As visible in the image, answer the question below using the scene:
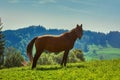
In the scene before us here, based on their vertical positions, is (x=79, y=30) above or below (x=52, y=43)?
above

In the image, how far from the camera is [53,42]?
98.4ft

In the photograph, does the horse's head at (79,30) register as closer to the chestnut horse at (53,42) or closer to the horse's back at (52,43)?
the chestnut horse at (53,42)

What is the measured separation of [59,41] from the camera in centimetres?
3022

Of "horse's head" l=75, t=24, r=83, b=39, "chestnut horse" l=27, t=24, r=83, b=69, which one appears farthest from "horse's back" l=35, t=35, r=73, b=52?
"horse's head" l=75, t=24, r=83, b=39

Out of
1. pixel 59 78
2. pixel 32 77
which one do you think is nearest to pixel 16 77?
pixel 32 77

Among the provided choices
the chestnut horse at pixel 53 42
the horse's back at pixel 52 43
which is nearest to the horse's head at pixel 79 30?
the chestnut horse at pixel 53 42

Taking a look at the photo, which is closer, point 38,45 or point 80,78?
point 80,78

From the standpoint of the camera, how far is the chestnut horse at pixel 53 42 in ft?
97.0

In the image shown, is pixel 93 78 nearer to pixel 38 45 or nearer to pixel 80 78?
pixel 80 78

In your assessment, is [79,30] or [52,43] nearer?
[52,43]

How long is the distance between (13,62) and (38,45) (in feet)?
270

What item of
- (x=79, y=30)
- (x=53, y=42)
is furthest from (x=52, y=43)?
(x=79, y=30)

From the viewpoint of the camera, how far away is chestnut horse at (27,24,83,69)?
1164 inches

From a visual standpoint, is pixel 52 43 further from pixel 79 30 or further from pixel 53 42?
pixel 79 30
